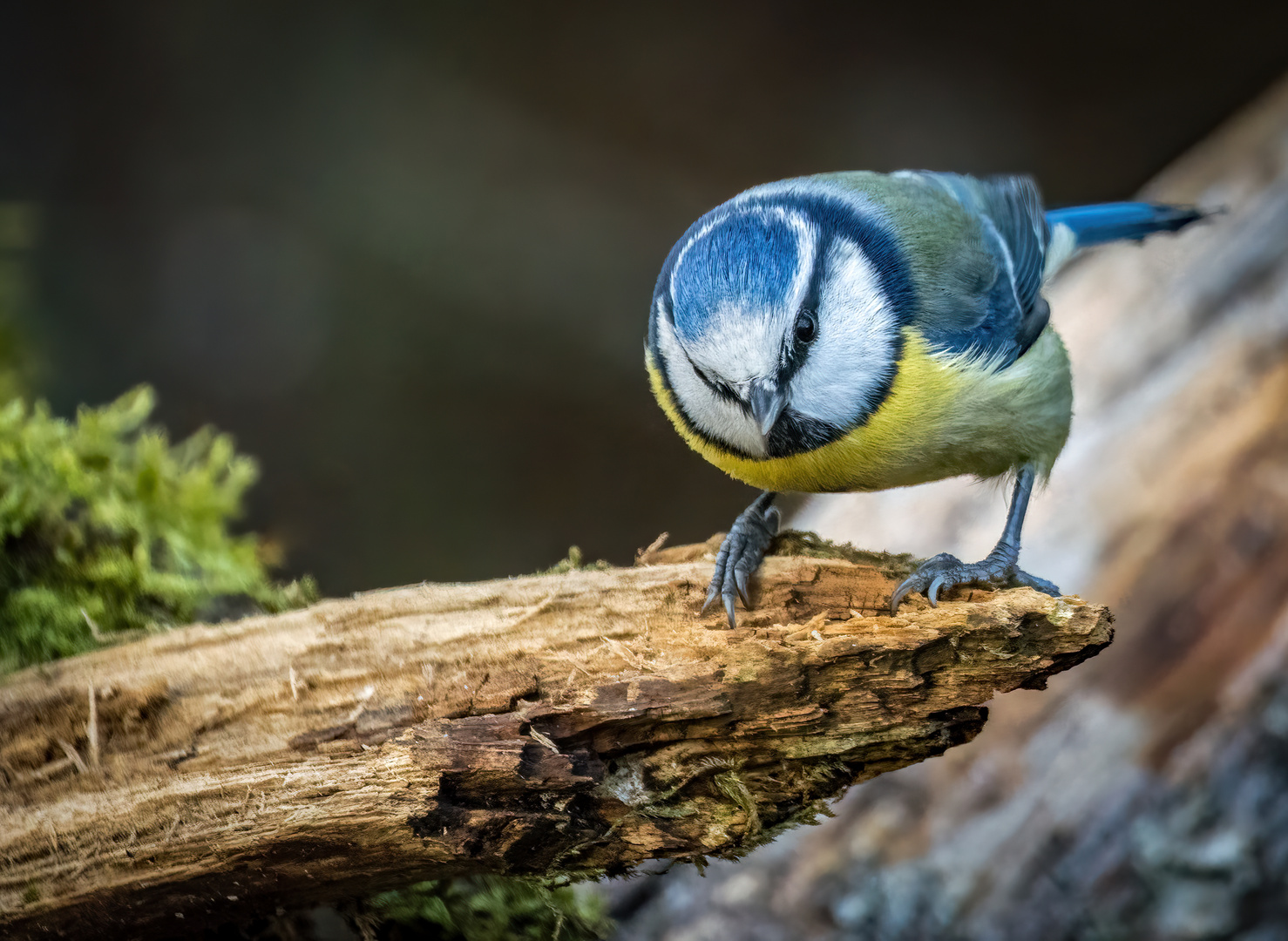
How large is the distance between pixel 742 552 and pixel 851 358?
31 cm

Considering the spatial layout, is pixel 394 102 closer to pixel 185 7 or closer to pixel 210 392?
pixel 185 7

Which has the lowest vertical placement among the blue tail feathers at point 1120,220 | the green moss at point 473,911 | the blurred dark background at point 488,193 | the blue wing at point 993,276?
the green moss at point 473,911

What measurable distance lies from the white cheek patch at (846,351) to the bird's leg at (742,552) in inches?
8.6

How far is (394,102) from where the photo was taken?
2.30 meters

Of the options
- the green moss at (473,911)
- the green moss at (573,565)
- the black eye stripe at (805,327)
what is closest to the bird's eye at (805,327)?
the black eye stripe at (805,327)

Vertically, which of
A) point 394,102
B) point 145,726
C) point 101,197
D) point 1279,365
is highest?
point 394,102

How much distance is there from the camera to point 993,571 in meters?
1.20

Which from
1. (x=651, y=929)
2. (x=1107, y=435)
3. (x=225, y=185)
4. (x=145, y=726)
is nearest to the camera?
(x=145, y=726)

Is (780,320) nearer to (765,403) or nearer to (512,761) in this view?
(765,403)

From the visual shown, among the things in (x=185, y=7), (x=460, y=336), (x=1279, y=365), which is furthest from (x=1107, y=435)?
(x=185, y=7)

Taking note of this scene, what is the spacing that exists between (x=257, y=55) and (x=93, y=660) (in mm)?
1630

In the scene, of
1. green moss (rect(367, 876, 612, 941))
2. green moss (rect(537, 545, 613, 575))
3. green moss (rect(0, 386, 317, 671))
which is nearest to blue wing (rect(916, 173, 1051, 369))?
green moss (rect(537, 545, 613, 575))

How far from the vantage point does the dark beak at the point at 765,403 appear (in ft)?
3.56

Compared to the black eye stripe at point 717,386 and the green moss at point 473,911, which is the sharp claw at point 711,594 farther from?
the green moss at point 473,911
